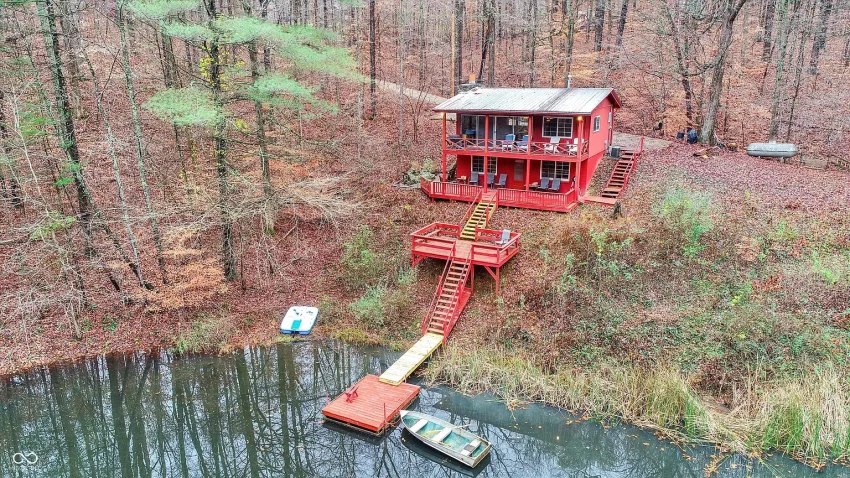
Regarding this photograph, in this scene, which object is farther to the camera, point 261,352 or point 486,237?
point 486,237

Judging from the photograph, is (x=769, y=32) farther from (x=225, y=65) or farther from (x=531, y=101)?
(x=225, y=65)

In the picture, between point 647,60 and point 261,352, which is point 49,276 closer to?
point 261,352

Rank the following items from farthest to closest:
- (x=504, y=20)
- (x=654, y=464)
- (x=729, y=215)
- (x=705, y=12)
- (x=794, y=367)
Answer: (x=504, y=20)
(x=705, y=12)
(x=729, y=215)
(x=794, y=367)
(x=654, y=464)

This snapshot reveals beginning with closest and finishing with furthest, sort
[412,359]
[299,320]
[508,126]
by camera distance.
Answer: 1. [412,359]
2. [299,320]
3. [508,126]

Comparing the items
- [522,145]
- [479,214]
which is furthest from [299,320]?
[522,145]

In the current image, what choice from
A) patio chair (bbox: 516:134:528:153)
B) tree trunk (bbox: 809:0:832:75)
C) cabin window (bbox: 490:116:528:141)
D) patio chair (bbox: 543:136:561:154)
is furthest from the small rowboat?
tree trunk (bbox: 809:0:832:75)

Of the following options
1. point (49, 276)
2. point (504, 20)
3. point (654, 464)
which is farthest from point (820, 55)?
point (49, 276)
